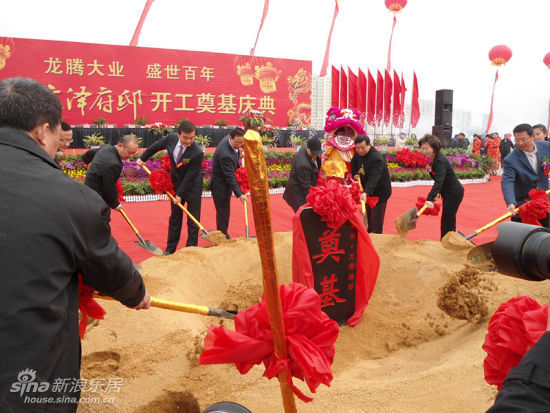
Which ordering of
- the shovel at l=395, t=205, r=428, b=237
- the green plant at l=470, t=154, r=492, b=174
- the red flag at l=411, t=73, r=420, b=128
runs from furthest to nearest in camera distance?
the red flag at l=411, t=73, r=420, b=128, the green plant at l=470, t=154, r=492, b=174, the shovel at l=395, t=205, r=428, b=237

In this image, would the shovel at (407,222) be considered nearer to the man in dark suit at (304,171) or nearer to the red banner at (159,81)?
the man in dark suit at (304,171)

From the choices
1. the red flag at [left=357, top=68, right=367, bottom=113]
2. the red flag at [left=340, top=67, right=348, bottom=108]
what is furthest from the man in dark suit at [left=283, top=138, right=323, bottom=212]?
the red flag at [left=340, top=67, right=348, bottom=108]

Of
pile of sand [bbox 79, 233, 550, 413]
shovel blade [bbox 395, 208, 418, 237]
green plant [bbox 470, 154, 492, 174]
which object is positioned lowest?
pile of sand [bbox 79, 233, 550, 413]

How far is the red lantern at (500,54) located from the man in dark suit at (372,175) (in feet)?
50.2

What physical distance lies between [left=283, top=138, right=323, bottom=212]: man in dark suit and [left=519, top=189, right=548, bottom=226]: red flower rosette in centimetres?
202

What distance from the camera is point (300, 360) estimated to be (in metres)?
1.21

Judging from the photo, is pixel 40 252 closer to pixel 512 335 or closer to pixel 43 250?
pixel 43 250

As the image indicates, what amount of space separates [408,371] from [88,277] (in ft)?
6.45

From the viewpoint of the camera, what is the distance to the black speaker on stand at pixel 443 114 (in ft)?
44.6

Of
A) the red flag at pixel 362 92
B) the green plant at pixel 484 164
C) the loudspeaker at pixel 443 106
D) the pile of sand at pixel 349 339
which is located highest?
A: the red flag at pixel 362 92

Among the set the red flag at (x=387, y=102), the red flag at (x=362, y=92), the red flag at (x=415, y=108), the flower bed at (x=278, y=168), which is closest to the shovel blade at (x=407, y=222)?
the flower bed at (x=278, y=168)

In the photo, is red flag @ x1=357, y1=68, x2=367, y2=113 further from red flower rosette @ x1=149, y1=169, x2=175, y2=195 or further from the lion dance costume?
the lion dance costume

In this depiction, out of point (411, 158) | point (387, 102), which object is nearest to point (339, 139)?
point (411, 158)

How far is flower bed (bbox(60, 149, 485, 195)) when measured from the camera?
28.7ft
